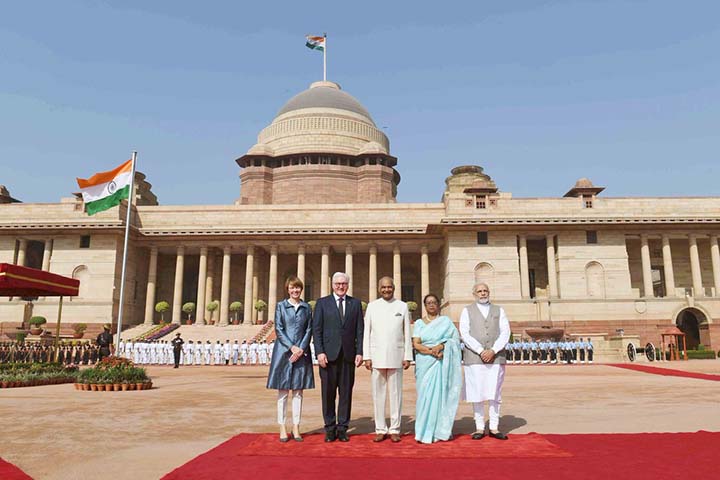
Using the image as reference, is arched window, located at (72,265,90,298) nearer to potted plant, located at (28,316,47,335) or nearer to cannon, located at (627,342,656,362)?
potted plant, located at (28,316,47,335)

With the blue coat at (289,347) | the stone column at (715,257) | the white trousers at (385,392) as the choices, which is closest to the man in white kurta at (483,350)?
the white trousers at (385,392)

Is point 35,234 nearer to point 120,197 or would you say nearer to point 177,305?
point 177,305

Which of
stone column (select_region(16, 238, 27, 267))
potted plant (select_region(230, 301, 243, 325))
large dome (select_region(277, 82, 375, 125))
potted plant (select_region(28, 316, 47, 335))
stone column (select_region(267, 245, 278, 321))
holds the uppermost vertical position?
large dome (select_region(277, 82, 375, 125))

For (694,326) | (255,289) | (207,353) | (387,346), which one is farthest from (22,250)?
(694,326)

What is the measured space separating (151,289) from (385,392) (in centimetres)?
3852

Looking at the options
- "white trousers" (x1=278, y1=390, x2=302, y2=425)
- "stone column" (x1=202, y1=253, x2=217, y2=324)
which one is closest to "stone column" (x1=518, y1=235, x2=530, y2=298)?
"stone column" (x1=202, y1=253, x2=217, y2=324)

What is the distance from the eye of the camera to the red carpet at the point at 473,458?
189 inches

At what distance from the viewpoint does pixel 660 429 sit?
733 centimetres

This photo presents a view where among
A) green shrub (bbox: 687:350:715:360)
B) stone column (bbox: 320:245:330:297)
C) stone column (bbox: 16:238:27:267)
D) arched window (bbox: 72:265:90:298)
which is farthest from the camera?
stone column (bbox: 320:245:330:297)

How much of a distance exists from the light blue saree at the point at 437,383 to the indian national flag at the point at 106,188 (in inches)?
633

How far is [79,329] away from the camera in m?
36.1

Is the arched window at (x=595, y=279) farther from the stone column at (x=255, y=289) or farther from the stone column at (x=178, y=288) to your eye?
the stone column at (x=178, y=288)

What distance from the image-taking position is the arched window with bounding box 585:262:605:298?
123ft

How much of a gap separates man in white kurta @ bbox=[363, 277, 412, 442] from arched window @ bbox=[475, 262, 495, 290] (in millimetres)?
31970
